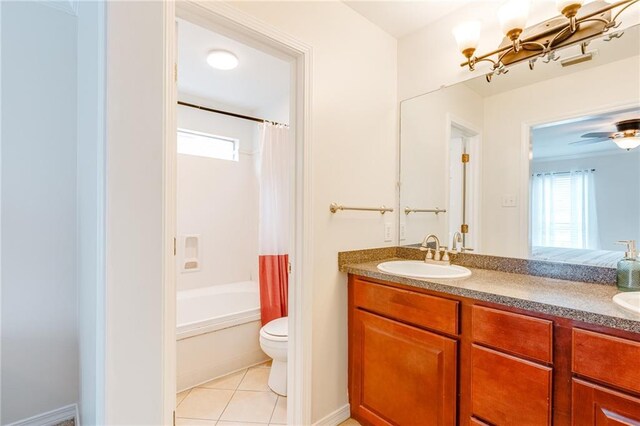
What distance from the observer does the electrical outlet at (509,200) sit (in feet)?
5.29

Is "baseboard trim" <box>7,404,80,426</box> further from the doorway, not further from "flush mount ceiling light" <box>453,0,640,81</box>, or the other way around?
"flush mount ceiling light" <box>453,0,640,81</box>

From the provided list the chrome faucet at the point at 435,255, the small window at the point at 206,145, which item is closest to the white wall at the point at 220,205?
the small window at the point at 206,145

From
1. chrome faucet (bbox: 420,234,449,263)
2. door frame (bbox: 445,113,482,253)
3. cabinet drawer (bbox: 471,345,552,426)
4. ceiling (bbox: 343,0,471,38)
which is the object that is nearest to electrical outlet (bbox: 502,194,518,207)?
door frame (bbox: 445,113,482,253)

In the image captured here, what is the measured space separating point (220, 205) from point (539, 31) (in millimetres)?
2840

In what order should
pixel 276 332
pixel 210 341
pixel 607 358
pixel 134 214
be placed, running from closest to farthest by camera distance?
1. pixel 134 214
2. pixel 607 358
3. pixel 276 332
4. pixel 210 341

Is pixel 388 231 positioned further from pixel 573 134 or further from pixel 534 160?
pixel 573 134

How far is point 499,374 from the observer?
114 cm

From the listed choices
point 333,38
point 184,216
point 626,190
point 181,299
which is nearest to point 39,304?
point 181,299

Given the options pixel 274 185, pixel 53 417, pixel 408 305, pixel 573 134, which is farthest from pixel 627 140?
pixel 53 417

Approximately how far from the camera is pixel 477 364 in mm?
1204

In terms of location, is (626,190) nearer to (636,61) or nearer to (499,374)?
(636,61)

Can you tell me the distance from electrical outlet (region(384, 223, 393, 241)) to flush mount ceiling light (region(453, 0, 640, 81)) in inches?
40.1

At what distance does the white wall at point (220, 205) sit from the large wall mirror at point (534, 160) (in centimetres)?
189

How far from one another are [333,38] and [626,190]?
1.58 m
